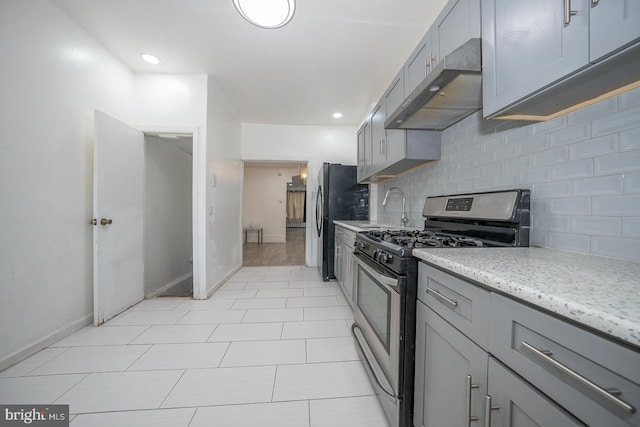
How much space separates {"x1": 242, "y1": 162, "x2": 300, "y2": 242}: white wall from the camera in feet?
24.1

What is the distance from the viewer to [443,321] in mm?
817

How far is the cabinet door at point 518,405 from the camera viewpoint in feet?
1.53

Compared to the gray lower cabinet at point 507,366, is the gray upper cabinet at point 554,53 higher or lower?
higher

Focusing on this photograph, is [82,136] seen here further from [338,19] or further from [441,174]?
[441,174]

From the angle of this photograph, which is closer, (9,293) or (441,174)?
(9,293)

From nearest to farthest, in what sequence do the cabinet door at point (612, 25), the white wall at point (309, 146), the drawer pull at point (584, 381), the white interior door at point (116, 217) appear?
the drawer pull at point (584, 381), the cabinet door at point (612, 25), the white interior door at point (116, 217), the white wall at point (309, 146)

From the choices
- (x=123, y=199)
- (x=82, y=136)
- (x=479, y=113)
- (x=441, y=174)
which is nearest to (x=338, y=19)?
(x=479, y=113)

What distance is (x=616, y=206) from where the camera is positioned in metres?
0.83

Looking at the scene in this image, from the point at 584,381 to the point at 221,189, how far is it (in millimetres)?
3286

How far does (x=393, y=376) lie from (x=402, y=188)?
196 cm

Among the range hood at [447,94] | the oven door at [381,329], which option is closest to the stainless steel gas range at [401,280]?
the oven door at [381,329]

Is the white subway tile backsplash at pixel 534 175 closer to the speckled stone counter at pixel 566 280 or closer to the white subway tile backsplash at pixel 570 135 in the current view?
the white subway tile backsplash at pixel 570 135

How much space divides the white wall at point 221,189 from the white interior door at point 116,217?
2.19 feet

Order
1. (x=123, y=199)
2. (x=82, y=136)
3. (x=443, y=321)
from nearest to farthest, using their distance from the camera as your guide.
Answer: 1. (x=443, y=321)
2. (x=82, y=136)
3. (x=123, y=199)
